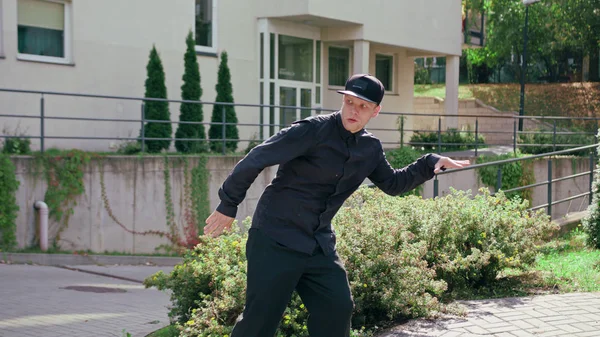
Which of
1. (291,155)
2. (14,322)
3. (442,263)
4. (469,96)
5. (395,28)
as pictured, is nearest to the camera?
(291,155)

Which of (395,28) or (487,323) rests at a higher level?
(395,28)

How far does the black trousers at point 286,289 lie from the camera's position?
4.29 metres

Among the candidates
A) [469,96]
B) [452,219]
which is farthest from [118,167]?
[469,96]

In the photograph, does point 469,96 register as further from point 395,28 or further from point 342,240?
point 342,240

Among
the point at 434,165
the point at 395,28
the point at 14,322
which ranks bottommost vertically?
the point at 14,322

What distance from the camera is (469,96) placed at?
35562 millimetres

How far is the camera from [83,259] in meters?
12.7

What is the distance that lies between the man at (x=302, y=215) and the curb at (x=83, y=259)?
28.3ft

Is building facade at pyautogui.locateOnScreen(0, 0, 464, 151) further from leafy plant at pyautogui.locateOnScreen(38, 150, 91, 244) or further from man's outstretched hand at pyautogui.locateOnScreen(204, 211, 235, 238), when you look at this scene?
man's outstretched hand at pyautogui.locateOnScreen(204, 211, 235, 238)

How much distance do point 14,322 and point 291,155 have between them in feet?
14.7

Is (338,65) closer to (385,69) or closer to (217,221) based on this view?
(385,69)

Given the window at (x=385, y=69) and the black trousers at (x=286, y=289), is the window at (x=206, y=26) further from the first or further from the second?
the black trousers at (x=286, y=289)

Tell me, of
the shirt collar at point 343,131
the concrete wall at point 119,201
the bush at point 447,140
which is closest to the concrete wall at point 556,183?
the bush at point 447,140

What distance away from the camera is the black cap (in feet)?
14.3
